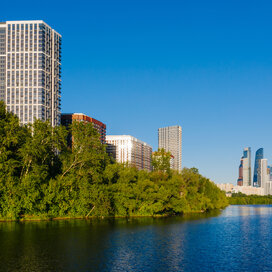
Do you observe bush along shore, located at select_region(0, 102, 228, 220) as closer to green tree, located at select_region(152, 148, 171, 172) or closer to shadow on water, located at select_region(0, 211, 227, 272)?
shadow on water, located at select_region(0, 211, 227, 272)

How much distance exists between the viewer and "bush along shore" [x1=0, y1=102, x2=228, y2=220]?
88.3m

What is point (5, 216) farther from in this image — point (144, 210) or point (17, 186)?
point (144, 210)

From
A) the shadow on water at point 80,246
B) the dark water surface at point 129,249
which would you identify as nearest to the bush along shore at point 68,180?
the shadow on water at point 80,246

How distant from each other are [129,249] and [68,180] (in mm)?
46009

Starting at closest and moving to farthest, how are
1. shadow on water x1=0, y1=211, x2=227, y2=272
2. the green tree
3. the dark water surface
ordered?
shadow on water x1=0, y1=211, x2=227, y2=272 < the dark water surface < the green tree

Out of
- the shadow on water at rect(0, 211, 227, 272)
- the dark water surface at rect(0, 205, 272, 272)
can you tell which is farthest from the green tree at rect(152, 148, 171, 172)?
the dark water surface at rect(0, 205, 272, 272)

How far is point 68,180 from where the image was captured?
98.6m

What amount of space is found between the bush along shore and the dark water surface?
12317 mm

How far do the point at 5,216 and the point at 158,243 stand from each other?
42.4 meters

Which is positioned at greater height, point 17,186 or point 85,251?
point 17,186

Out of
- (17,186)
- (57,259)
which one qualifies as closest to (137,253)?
(57,259)

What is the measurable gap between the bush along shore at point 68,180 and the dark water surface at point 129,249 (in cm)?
1232

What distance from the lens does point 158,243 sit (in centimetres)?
6200

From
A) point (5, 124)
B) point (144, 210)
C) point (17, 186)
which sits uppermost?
point (5, 124)
